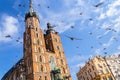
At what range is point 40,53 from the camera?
187 feet

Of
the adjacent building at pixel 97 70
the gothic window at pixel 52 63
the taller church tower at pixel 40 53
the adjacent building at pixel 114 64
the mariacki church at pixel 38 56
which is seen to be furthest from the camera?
the adjacent building at pixel 114 64

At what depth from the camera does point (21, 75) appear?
56719 mm

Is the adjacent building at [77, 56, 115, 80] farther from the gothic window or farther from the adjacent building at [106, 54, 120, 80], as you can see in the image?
the gothic window

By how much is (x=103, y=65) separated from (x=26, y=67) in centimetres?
3561

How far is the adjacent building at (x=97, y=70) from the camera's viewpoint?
71.7 metres

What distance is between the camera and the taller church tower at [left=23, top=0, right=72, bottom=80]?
52281mm

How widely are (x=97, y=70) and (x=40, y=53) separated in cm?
2757

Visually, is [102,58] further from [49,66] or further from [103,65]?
[49,66]

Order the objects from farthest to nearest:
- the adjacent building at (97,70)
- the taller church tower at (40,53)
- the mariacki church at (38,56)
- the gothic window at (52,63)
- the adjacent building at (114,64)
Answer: the adjacent building at (114,64) < the adjacent building at (97,70) < the gothic window at (52,63) < the mariacki church at (38,56) < the taller church tower at (40,53)

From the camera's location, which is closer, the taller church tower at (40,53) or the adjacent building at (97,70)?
the taller church tower at (40,53)

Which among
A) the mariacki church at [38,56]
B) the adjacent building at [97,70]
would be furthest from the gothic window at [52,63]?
the adjacent building at [97,70]

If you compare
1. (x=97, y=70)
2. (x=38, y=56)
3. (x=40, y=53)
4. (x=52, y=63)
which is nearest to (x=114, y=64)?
(x=97, y=70)

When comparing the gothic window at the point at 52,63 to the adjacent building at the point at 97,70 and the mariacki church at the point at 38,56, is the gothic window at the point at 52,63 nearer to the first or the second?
the mariacki church at the point at 38,56

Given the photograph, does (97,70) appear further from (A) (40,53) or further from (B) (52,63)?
(A) (40,53)
